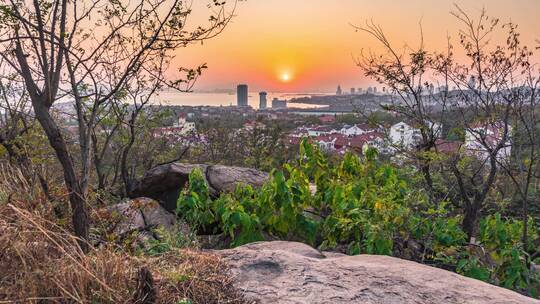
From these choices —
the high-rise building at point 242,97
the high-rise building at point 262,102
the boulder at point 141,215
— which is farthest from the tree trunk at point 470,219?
the high-rise building at point 262,102

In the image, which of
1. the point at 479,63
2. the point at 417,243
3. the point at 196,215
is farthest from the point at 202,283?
the point at 479,63

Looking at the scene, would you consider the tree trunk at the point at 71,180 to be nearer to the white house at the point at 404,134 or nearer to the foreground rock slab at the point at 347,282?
the foreground rock slab at the point at 347,282

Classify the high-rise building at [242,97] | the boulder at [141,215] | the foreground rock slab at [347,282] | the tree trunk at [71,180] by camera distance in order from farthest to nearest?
the high-rise building at [242,97]
the boulder at [141,215]
the tree trunk at [71,180]
the foreground rock slab at [347,282]

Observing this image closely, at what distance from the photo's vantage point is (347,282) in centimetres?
271

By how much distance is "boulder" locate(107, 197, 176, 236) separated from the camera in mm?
4215

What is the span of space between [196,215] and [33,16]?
2.39m

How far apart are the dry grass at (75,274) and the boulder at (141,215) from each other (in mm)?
1395

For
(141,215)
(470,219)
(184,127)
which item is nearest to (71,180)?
(141,215)

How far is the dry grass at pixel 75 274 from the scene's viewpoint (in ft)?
7.76

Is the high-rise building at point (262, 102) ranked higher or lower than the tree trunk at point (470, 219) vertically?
higher

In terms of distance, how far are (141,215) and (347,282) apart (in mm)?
2946

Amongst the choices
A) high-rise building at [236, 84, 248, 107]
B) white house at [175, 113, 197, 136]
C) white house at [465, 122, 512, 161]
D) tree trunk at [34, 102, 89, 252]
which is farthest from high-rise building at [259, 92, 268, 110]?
tree trunk at [34, 102, 89, 252]

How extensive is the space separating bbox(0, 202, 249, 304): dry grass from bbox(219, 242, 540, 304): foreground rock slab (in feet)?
0.64

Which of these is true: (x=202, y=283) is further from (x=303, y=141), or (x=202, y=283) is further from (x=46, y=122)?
(x=303, y=141)
